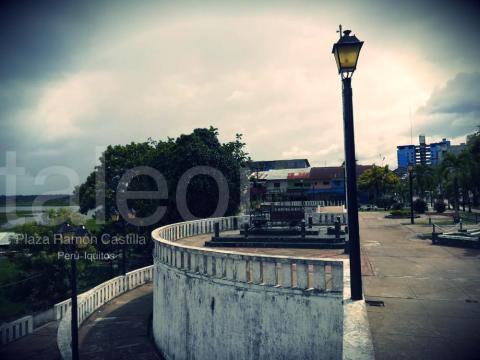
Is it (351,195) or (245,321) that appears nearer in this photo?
(351,195)

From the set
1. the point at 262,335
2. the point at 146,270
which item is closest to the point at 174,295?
the point at 262,335

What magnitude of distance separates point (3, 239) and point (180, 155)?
94.0ft

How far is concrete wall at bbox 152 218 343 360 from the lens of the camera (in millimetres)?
7879

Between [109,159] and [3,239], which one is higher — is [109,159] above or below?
above

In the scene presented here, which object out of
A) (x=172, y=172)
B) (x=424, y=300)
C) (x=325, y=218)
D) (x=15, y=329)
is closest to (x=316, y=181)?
(x=172, y=172)

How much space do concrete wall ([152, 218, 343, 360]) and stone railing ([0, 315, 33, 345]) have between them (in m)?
10.1

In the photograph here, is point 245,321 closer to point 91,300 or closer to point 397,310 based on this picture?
point 397,310

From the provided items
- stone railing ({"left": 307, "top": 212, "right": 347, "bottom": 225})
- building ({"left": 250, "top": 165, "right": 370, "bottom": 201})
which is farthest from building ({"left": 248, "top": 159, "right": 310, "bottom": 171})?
stone railing ({"left": 307, "top": 212, "right": 347, "bottom": 225})

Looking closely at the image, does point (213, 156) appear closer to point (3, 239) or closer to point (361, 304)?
point (361, 304)

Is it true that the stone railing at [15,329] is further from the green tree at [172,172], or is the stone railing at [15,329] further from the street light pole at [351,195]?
the street light pole at [351,195]

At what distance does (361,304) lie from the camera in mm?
5449

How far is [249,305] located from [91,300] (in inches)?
521

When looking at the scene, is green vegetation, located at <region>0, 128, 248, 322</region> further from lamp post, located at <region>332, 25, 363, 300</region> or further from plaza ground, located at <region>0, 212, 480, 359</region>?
lamp post, located at <region>332, 25, 363, 300</region>

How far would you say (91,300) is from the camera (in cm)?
1881
